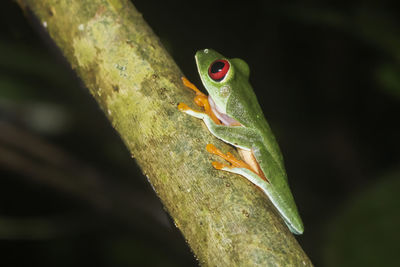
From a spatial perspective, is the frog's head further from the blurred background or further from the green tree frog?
the blurred background

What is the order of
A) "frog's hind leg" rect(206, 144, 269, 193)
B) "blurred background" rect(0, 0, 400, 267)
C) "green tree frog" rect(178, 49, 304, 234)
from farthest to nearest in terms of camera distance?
"blurred background" rect(0, 0, 400, 267), "green tree frog" rect(178, 49, 304, 234), "frog's hind leg" rect(206, 144, 269, 193)

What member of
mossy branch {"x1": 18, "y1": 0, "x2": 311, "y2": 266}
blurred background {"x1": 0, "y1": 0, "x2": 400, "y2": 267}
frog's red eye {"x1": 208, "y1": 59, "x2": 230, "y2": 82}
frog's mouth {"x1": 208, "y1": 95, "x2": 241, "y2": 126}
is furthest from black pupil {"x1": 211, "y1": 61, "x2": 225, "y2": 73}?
blurred background {"x1": 0, "y1": 0, "x2": 400, "y2": 267}

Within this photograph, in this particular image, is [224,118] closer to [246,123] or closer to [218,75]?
[246,123]

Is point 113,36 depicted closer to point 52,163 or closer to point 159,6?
point 52,163

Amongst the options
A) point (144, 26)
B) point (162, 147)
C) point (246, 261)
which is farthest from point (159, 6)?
point (246, 261)

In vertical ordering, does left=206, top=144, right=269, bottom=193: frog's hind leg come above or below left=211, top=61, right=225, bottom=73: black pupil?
below

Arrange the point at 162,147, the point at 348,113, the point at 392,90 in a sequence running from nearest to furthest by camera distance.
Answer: the point at 162,147 → the point at 392,90 → the point at 348,113

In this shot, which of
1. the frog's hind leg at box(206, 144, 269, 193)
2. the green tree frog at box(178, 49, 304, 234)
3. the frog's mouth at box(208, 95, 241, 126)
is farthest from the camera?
the frog's mouth at box(208, 95, 241, 126)
